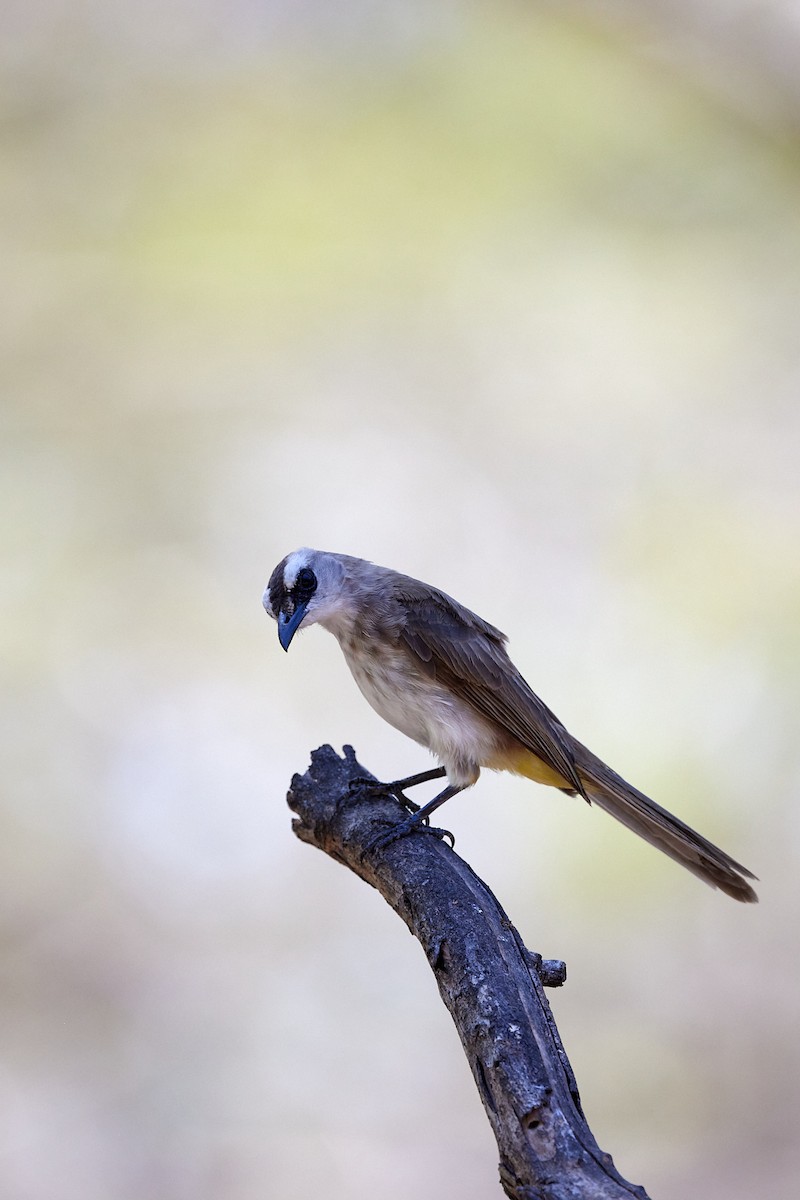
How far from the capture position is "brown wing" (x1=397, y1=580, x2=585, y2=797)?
11.7ft

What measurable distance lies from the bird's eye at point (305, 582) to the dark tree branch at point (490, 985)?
581mm

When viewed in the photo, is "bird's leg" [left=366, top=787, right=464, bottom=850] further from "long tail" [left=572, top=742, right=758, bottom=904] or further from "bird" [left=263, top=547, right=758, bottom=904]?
"long tail" [left=572, top=742, right=758, bottom=904]

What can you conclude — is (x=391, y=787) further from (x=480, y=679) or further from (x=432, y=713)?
(x=480, y=679)

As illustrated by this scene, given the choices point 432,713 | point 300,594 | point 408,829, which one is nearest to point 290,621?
point 300,594

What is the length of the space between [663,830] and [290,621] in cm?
125

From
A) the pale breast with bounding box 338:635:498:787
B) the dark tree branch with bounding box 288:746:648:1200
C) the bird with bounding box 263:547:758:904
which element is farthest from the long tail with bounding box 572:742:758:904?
the dark tree branch with bounding box 288:746:648:1200

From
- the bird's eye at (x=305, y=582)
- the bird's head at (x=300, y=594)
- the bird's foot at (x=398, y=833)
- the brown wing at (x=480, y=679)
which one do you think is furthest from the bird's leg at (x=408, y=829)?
the bird's eye at (x=305, y=582)

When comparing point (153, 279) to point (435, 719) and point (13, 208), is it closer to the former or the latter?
point (13, 208)

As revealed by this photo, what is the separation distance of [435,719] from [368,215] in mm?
4604

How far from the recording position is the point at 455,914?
2.88 metres

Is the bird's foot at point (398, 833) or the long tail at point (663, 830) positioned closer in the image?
the bird's foot at point (398, 833)

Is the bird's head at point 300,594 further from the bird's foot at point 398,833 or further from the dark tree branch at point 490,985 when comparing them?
the bird's foot at point 398,833

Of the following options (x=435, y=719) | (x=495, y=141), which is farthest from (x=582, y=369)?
(x=435, y=719)

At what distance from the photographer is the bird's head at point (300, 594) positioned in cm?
360
